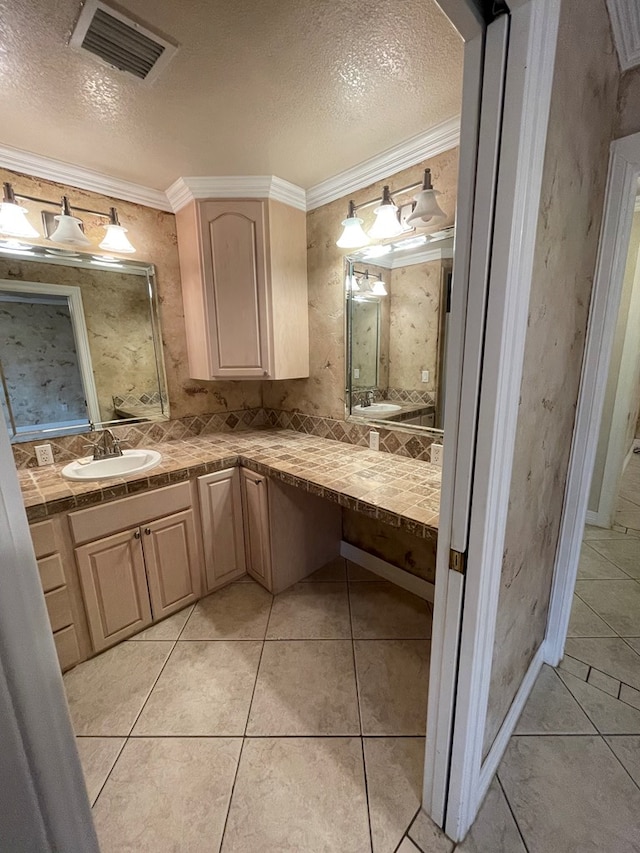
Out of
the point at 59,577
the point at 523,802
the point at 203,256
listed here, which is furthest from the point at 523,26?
the point at 59,577

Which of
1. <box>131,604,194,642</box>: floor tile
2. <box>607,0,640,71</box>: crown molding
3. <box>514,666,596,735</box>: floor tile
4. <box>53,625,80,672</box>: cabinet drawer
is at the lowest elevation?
<box>514,666,596,735</box>: floor tile

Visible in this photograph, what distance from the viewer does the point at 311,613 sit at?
2002mm

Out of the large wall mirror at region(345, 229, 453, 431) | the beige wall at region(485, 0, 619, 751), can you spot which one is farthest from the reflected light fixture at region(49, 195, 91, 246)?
the beige wall at region(485, 0, 619, 751)

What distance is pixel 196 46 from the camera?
1158mm

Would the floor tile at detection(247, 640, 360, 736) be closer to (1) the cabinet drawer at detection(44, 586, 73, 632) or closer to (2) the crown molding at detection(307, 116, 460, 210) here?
(1) the cabinet drawer at detection(44, 586, 73, 632)

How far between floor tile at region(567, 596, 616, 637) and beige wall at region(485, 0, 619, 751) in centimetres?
69

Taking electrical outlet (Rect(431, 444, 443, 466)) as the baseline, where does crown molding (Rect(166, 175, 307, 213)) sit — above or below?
above

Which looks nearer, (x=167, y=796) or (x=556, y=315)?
(x=556, y=315)

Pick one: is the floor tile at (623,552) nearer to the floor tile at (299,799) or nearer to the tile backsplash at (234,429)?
the tile backsplash at (234,429)

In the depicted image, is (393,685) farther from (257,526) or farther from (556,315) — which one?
(556,315)

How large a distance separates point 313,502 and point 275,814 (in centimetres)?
135

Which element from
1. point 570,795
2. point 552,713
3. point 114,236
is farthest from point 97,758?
point 114,236

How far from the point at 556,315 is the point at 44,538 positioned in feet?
6.58

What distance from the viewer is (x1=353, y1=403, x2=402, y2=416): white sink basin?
2090 millimetres
